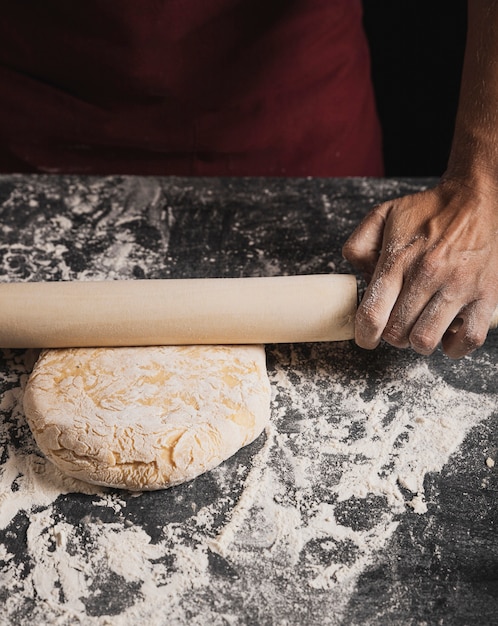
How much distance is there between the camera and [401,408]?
1.52m

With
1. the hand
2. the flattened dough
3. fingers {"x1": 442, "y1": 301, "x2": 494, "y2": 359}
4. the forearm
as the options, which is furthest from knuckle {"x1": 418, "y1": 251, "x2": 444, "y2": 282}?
the flattened dough

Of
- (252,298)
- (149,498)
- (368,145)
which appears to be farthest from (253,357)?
(368,145)

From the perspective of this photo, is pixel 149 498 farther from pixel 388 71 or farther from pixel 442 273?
pixel 388 71

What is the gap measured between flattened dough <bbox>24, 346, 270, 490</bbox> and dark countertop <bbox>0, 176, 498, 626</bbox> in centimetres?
8

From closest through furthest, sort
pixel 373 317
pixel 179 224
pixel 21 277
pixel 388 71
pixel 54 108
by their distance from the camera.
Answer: pixel 373 317 < pixel 21 277 < pixel 179 224 < pixel 54 108 < pixel 388 71

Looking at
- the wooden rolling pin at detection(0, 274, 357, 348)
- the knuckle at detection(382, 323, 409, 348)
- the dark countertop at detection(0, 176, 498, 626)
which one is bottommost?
the dark countertop at detection(0, 176, 498, 626)

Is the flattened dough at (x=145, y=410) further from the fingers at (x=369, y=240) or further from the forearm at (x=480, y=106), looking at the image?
the forearm at (x=480, y=106)

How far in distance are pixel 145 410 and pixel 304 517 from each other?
1.22 feet

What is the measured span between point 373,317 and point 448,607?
579mm

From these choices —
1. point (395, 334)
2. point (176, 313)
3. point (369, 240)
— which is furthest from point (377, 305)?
point (176, 313)

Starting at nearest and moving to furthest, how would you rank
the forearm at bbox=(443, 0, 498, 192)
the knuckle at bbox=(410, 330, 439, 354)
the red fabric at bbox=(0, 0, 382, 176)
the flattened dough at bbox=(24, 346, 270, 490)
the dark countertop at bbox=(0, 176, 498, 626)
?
the dark countertop at bbox=(0, 176, 498, 626) → the flattened dough at bbox=(24, 346, 270, 490) → the knuckle at bbox=(410, 330, 439, 354) → the forearm at bbox=(443, 0, 498, 192) → the red fabric at bbox=(0, 0, 382, 176)

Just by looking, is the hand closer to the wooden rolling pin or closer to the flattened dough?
the wooden rolling pin

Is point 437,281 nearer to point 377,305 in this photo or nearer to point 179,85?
point 377,305

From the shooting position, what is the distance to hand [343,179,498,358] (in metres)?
1.48
